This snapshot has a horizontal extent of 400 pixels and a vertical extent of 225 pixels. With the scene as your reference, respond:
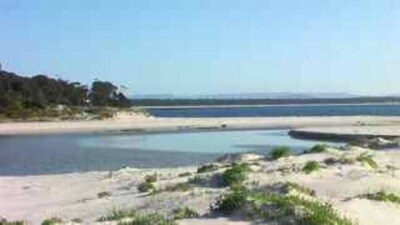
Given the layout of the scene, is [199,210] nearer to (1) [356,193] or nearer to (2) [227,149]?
(1) [356,193]

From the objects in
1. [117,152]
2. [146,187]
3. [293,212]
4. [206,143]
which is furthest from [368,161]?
[206,143]

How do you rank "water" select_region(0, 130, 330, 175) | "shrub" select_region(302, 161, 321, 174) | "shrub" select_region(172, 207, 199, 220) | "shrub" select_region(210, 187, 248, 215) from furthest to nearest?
"water" select_region(0, 130, 330, 175) < "shrub" select_region(302, 161, 321, 174) < "shrub" select_region(172, 207, 199, 220) < "shrub" select_region(210, 187, 248, 215)

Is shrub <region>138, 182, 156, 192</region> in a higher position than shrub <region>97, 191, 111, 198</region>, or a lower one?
higher

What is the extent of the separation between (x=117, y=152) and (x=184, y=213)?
123 feet

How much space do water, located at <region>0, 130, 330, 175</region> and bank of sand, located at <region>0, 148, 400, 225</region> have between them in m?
9.90

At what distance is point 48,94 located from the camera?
458 feet

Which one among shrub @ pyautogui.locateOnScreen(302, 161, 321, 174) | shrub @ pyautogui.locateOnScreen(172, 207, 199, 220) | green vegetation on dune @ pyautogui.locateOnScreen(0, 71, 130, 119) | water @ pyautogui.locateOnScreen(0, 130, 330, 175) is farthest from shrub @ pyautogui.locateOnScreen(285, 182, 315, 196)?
green vegetation on dune @ pyautogui.locateOnScreen(0, 71, 130, 119)

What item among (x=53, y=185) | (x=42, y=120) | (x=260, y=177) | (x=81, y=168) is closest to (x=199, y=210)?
(x=260, y=177)

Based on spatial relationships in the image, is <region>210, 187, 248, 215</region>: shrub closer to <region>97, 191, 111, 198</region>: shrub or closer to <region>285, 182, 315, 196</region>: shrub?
<region>285, 182, 315, 196</region>: shrub

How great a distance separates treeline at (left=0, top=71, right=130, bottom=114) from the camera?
124188mm

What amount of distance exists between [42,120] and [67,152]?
59050 mm

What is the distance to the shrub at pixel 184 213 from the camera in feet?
50.6

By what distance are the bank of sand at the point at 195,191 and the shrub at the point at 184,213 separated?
8.5 inches

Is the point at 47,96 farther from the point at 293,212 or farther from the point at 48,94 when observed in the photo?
the point at 293,212
